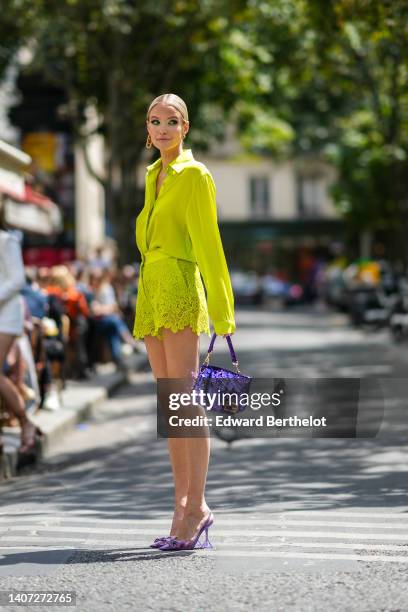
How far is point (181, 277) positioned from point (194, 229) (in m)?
0.23

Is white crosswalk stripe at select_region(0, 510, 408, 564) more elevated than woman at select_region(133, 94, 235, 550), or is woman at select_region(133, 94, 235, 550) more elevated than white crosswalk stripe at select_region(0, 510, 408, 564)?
woman at select_region(133, 94, 235, 550)

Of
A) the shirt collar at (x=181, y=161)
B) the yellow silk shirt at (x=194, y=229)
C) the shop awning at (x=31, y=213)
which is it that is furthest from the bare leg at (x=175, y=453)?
the shop awning at (x=31, y=213)

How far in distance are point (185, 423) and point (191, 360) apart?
28cm

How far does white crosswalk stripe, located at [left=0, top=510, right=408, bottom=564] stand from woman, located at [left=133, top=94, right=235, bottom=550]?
296 millimetres

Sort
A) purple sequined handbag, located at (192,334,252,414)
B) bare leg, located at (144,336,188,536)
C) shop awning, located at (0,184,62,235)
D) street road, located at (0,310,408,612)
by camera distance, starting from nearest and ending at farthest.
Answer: street road, located at (0,310,408,612) → purple sequined handbag, located at (192,334,252,414) → bare leg, located at (144,336,188,536) → shop awning, located at (0,184,62,235)

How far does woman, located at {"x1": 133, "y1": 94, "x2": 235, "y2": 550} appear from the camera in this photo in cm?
600

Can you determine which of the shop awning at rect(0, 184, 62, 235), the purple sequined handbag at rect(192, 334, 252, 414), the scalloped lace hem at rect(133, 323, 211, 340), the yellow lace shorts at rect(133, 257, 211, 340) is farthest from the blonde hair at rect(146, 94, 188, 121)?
the shop awning at rect(0, 184, 62, 235)

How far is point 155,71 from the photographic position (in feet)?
88.6

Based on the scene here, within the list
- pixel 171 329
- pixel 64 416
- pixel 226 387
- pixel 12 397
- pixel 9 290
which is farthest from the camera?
pixel 64 416

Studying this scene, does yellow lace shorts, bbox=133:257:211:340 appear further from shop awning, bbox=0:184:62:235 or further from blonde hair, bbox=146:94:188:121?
shop awning, bbox=0:184:62:235

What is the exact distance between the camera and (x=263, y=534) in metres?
6.57

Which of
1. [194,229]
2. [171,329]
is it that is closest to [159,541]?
[171,329]

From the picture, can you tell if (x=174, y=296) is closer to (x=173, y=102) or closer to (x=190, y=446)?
(x=190, y=446)

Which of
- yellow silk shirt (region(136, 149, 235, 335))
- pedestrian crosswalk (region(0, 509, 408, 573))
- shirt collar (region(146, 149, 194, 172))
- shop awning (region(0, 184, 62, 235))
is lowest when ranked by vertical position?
pedestrian crosswalk (region(0, 509, 408, 573))
